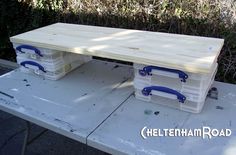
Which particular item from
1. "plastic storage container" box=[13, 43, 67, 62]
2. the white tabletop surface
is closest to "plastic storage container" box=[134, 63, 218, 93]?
the white tabletop surface

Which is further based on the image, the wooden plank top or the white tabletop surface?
the wooden plank top

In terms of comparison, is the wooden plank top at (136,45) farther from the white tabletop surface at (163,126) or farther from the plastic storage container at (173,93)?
the white tabletop surface at (163,126)

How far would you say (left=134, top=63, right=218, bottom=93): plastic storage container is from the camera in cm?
126

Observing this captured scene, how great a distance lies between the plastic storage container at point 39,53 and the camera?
159cm

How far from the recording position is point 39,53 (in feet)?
5.29

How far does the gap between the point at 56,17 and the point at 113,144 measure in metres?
2.34

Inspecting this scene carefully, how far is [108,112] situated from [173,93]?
1.04ft

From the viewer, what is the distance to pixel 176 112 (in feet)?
4.46

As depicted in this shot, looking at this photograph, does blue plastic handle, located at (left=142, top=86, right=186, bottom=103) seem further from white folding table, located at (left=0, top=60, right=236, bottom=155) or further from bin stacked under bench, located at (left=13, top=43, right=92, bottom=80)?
bin stacked under bench, located at (left=13, top=43, right=92, bottom=80)

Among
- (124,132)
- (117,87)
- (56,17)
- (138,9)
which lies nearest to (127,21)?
(138,9)

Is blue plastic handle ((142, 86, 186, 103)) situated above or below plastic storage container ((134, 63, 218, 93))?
below

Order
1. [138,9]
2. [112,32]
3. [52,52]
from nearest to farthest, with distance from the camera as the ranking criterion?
[52,52] → [112,32] → [138,9]

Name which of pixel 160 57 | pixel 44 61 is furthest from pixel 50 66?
pixel 160 57

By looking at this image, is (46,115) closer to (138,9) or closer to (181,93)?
(181,93)
